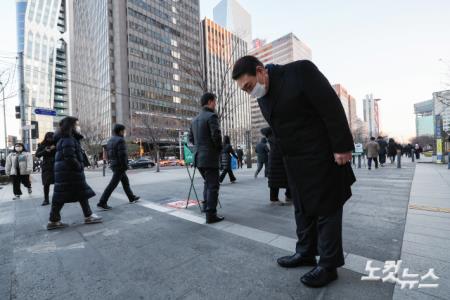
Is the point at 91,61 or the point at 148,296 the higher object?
the point at 91,61

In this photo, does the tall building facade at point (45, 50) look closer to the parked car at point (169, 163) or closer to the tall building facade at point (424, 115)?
the parked car at point (169, 163)

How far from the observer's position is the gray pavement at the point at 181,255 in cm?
173

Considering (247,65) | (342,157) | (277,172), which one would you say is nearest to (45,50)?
(277,172)

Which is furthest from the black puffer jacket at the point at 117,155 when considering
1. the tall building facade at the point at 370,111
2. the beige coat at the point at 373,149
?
the tall building facade at the point at 370,111

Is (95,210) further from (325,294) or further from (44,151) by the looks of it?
(325,294)

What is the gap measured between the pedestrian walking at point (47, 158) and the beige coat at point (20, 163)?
1.70 meters

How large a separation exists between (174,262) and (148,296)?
0.53 metres

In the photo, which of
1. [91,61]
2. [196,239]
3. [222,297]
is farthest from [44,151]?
[91,61]

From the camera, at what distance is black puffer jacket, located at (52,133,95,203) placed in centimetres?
351

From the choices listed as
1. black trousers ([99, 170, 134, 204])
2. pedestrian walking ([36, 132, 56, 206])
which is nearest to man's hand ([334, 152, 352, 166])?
black trousers ([99, 170, 134, 204])

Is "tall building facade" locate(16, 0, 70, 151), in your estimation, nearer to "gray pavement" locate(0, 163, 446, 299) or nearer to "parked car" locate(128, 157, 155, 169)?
"parked car" locate(128, 157, 155, 169)

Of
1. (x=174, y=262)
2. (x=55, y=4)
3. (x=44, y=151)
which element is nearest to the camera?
(x=174, y=262)

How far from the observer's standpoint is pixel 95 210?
15.5ft

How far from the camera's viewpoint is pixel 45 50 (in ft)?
289
